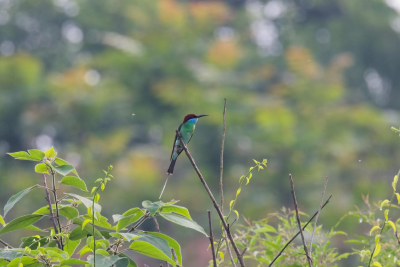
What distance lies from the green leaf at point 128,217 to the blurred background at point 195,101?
745cm

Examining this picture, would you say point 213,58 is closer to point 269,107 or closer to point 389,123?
point 269,107

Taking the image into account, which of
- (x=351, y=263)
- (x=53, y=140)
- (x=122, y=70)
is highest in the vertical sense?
(x=122, y=70)

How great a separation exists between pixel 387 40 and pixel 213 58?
725 centimetres

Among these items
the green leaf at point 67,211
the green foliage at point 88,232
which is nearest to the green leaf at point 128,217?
the green foliage at point 88,232

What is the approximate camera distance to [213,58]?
14.9m

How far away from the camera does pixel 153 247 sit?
1076 mm

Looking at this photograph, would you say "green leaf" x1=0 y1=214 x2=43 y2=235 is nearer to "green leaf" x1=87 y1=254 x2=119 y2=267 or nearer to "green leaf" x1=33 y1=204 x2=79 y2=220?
"green leaf" x1=33 y1=204 x2=79 y2=220

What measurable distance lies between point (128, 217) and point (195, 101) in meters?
11.8

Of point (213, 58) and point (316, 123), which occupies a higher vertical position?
point (213, 58)

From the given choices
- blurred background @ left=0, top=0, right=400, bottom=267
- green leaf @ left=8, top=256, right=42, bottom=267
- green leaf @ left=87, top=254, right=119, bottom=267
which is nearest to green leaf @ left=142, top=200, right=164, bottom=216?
green leaf @ left=87, top=254, right=119, bottom=267

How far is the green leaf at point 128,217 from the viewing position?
3.71 ft

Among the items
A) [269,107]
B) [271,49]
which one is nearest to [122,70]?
[269,107]

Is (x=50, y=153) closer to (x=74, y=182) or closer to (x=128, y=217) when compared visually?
(x=74, y=182)

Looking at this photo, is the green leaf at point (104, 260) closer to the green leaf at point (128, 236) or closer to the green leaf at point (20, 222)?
the green leaf at point (128, 236)
